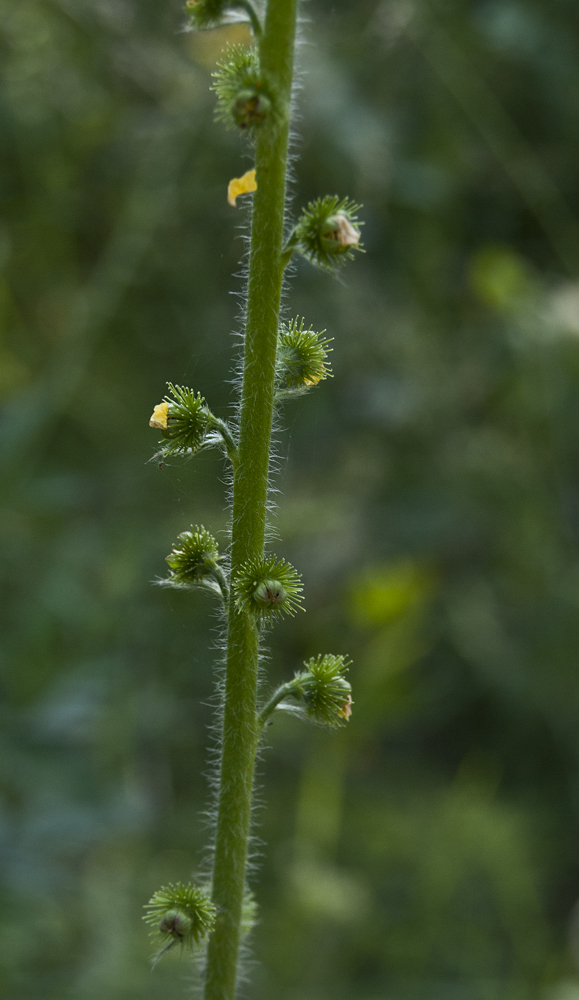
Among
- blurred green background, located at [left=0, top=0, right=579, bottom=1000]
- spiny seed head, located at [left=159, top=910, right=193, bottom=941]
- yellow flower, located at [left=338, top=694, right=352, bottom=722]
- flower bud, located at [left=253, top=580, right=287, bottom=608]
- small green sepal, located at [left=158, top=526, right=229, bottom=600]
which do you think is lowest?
spiny seed head, located at [left=159, top=910, right=193, bottom=941]

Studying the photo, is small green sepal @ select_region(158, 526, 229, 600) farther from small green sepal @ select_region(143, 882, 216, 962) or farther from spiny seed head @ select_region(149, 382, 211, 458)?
small green sepal @ select_region(143, 882, 216, 962)

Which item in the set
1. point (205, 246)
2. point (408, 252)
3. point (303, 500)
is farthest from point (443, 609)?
point (205, 246)

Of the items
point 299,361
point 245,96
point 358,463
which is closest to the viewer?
point 245,96

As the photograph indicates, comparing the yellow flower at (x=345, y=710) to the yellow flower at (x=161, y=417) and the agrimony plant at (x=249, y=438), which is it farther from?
the yellow flower at (x=161, y=417)

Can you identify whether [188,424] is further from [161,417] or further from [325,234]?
[325,234]

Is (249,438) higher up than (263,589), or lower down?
higher up

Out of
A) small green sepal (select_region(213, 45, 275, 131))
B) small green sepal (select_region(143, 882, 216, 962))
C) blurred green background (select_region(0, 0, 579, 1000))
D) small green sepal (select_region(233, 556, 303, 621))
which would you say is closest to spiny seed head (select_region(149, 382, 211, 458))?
small green sepal (select_region(233, 556, 303, 621))

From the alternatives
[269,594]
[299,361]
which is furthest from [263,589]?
[299,361]
